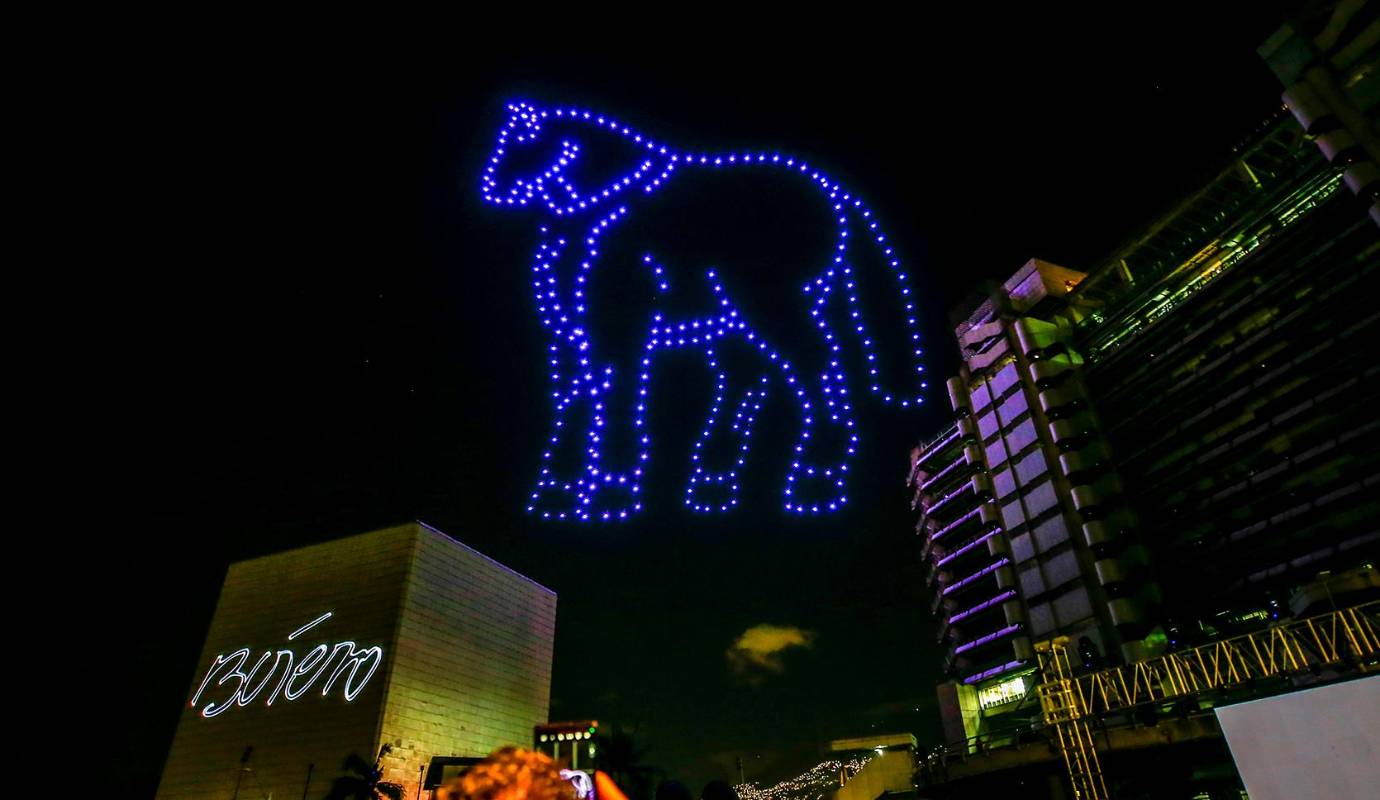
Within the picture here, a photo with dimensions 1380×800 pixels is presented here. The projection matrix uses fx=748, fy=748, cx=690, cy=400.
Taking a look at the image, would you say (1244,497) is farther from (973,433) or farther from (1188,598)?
(973,433)

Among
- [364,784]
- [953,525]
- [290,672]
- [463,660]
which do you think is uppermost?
[953,525]

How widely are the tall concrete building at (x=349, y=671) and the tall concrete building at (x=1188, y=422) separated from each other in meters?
31.6

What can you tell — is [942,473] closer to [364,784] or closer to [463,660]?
[463,660]

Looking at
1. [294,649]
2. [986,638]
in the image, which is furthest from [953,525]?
[294,649]

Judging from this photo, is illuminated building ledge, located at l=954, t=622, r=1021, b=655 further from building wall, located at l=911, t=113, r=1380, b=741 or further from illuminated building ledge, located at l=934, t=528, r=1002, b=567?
illuminated building ledge, located at l=934, t=528, r=1002, b=567

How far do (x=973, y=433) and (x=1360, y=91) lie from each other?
29.9 meters

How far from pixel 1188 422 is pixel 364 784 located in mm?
48238

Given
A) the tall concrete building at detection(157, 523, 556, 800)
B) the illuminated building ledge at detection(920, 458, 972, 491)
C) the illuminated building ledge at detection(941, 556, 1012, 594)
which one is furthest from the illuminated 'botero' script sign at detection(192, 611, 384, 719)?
the illuminated building ledge at detection(920, 458, 972, 491)

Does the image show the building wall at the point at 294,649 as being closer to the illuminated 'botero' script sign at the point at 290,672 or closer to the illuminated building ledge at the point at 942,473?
the illuminated 'botero' script sign at the point at 290,672

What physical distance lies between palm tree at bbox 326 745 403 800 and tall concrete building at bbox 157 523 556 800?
0.35 m

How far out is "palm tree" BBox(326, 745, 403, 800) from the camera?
4131 centimetres

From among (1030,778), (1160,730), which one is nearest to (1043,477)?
(1030,778)

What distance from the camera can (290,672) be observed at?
49344 millimetres

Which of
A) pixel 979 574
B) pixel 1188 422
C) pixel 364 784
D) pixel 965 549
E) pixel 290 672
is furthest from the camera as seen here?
pixel 965 549
